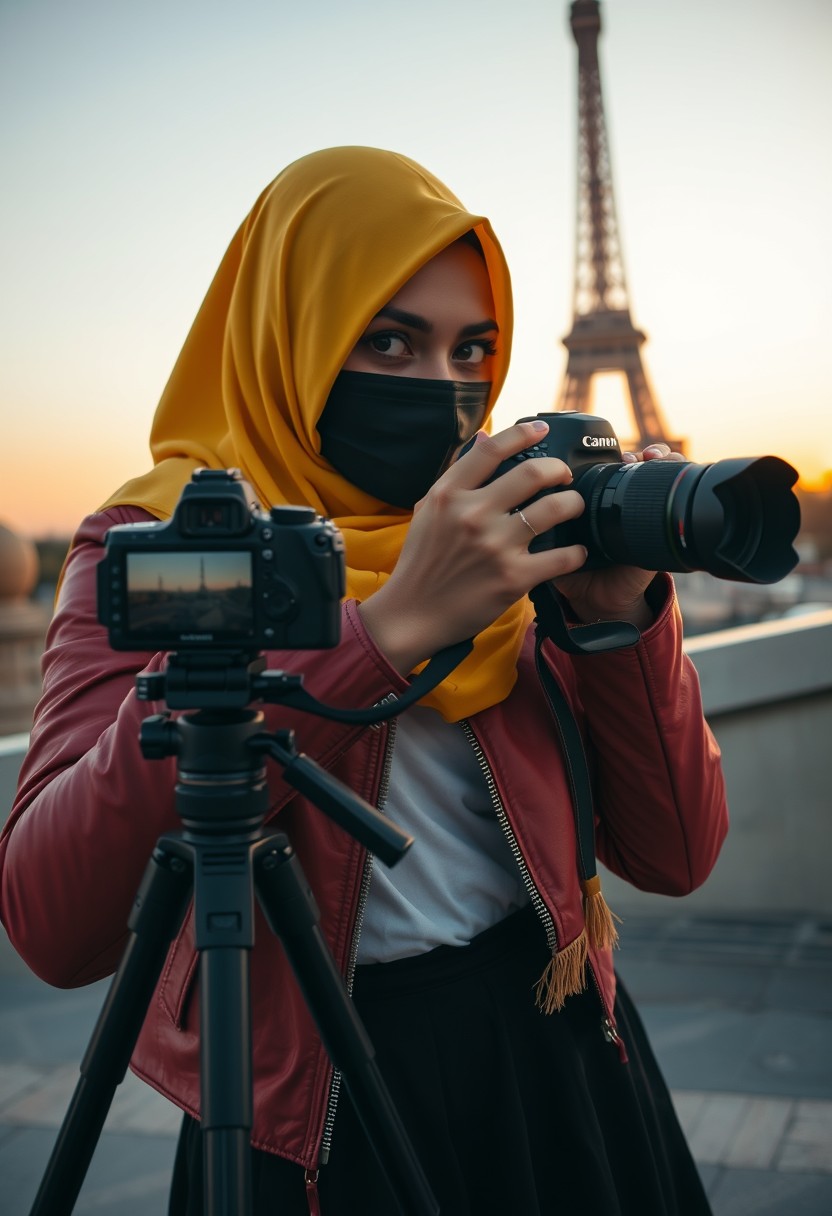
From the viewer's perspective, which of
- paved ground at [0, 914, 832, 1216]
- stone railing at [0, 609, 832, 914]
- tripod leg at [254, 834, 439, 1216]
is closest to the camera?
tripod leg at [254, 834, 439, 1216]

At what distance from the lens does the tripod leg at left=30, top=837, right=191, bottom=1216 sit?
1007mm

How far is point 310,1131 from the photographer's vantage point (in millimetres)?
1217

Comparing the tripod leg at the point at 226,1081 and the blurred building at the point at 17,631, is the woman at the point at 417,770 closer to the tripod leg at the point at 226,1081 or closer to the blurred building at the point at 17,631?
the tripod leg at the point at 226,1081

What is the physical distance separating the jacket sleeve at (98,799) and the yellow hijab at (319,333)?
24cm

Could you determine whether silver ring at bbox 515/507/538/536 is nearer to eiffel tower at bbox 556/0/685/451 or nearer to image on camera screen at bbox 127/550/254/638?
image on camera screen at bbox 127/550/254/638

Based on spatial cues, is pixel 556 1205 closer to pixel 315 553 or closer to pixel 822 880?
pixel 315 553

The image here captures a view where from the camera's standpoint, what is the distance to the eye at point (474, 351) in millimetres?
1508

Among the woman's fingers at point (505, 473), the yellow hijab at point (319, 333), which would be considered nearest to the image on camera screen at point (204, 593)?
the woman's fingers at point (505, 473)

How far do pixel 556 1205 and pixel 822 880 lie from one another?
3.35 metres

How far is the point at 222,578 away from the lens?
976 millimetres

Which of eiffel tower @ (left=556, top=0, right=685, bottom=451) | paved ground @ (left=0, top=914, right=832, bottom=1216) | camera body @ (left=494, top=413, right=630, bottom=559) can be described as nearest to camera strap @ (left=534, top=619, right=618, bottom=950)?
camera body @ (left=494, top=413, right=630, bottom=559)

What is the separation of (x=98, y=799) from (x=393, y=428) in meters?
0.61

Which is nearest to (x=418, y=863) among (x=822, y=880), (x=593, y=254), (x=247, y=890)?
(x=247, y=890)

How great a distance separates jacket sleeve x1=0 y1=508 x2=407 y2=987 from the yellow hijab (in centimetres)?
24
